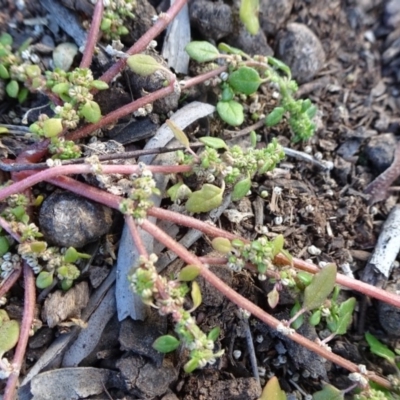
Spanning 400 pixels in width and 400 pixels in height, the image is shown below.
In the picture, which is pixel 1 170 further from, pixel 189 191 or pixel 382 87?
pixel 382 87

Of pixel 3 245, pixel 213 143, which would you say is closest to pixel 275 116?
pixel 213 143

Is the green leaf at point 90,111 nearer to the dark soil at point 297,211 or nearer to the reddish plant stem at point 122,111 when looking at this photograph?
the reddish plant stem at point 122,111

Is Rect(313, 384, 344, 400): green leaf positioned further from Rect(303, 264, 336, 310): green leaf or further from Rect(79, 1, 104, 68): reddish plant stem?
Rect(79, 1, 104, 68): reddish plant stem

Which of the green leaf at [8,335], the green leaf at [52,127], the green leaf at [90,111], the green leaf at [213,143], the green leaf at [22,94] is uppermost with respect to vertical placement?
the green leaf at [22,94]

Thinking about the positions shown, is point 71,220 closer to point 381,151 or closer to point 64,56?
point 64,56

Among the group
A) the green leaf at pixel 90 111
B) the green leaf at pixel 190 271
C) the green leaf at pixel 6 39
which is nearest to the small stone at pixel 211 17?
the green leaf at pixel 90 111

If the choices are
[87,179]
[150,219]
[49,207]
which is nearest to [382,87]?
[150,219]
